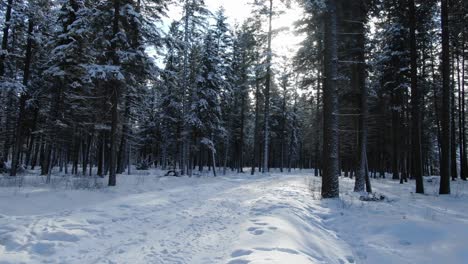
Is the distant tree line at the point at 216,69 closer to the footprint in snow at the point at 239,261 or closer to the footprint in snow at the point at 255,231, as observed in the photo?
the footprint in snow at the point at 255,231

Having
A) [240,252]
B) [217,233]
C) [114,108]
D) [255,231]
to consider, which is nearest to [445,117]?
[255,231]

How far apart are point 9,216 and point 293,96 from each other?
130ft

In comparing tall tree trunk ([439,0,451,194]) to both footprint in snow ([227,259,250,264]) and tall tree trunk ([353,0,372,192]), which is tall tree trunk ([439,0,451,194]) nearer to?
tall tree trunk ([353,0,372,192])

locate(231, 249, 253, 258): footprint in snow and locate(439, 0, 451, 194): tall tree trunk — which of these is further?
locate(439, 0, 451, 194): tall tree trunk

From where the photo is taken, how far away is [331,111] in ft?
36.1

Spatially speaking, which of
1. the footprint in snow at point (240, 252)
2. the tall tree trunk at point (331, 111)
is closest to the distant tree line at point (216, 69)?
the tall tree trunk at point (331, 111)

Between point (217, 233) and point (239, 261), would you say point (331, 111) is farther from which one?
point (239, 261)

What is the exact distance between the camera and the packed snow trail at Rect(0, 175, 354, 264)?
4.57m

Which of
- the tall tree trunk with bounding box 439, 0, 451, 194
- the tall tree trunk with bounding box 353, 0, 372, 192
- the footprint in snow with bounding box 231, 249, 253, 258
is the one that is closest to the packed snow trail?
the footprint in snow with bounding box 231, 249, 253, 258

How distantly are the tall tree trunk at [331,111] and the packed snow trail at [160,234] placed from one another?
7.40ft

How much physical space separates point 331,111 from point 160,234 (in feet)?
25.4

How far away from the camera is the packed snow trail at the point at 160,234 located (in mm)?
4570

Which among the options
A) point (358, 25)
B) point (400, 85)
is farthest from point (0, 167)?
point (400, 85)

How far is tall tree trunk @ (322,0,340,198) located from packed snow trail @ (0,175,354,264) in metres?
2.26
